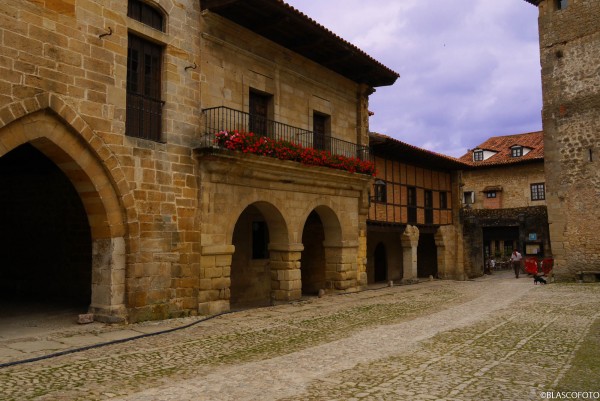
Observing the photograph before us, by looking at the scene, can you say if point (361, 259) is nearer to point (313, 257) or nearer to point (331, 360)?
point (313, 257)

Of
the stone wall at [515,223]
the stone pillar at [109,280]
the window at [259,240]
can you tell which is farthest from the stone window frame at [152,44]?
the stone wall at [515,223]

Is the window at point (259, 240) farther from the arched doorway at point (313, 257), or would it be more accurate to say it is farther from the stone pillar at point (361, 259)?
the stone pillar at point (361, 259)

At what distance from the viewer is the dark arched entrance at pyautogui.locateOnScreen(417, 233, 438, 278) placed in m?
25.2

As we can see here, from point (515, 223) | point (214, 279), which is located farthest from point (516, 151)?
point (214, 279)

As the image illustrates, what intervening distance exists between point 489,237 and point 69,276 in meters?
30.6

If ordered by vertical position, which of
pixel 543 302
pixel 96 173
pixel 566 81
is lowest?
pixel 543 302

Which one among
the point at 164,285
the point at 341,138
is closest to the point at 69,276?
the point at 164,285

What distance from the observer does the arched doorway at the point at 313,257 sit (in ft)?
56.2

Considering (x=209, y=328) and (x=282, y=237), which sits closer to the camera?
(x=209, y=328)

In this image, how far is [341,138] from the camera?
15.8 metres

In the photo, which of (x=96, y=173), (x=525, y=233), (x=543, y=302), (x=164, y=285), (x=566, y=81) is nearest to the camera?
(x=96, y=173)

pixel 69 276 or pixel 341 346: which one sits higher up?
pixel 69 276

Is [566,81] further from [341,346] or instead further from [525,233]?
[341,346]

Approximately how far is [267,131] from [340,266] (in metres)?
4.85
